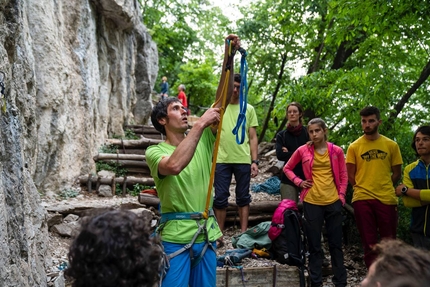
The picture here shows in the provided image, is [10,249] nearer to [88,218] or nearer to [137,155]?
[88,218]

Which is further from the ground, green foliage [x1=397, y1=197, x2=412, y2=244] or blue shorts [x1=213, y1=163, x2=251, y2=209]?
blue shorts [x1=213, y1=163, x2=251, y2=209]

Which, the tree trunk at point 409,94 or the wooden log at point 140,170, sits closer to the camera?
the tree trunk at point 409,94

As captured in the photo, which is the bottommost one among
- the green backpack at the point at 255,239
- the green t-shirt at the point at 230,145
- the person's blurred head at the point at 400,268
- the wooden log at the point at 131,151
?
the green backpack at the point at 255,239

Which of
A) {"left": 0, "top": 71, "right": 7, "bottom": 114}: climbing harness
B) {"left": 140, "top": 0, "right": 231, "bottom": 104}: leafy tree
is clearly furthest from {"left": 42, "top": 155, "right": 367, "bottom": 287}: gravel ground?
{"left": 140, "top": 0, "right": 231, "bottom": 104}: leafy tree

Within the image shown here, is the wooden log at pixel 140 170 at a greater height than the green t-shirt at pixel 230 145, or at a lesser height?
lesser

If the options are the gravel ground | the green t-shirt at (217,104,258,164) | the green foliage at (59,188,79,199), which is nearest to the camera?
the gravel ground

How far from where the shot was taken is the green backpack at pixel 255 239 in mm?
6008

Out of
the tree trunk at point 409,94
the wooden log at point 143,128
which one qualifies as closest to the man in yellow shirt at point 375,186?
the tree trunk at point 409,94

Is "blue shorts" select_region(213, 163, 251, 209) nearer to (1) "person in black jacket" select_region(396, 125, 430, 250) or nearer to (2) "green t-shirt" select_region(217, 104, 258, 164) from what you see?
(2) "green t-shirt" select_region(217, 104, 258, 164)

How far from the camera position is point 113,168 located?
1130 centimetres

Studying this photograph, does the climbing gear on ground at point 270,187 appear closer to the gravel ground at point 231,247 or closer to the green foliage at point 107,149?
the gravel ground at point 231,247

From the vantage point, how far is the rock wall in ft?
12.1

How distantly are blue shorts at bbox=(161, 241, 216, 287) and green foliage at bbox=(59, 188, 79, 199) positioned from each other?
20.6 feet

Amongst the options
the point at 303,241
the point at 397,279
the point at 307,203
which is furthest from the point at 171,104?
the point at 303,241
